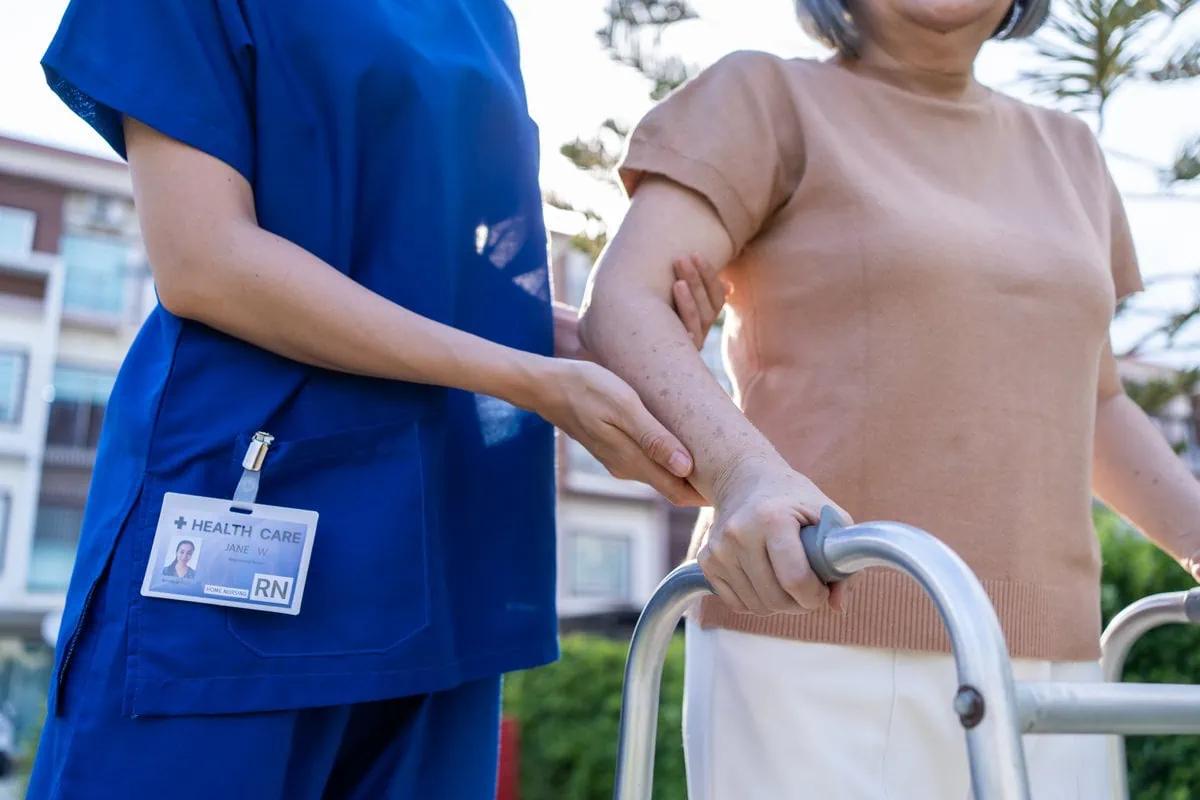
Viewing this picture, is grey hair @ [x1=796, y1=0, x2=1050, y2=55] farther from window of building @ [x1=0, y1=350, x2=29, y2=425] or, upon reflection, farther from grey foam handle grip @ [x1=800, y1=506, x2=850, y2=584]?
window of building @ [x1=0, y1=350, x2=29, y2=425]

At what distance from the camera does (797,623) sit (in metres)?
1.20

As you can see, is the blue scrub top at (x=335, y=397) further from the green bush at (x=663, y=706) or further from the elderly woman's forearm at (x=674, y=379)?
the green bush at (x=663, y=706)

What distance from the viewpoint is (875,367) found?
1255mm

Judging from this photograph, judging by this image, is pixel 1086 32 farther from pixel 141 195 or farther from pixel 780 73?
pixel 141 195

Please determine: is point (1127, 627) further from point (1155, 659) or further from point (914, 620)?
point (1155, 659)

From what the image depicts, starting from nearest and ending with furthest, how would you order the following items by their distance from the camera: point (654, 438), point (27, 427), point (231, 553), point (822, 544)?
point (822, 544)
point (231, 553)
point (654, 438)
point (27, 427)

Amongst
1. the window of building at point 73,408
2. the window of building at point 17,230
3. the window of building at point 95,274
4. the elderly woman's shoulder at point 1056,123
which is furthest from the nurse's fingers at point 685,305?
the window of building at point 95,274

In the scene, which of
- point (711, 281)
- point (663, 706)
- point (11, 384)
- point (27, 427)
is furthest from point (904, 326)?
point (11, 384)

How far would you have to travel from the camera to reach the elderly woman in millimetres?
1186

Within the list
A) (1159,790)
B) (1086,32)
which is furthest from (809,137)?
(1159,790)

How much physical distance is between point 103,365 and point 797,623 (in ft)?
81.5

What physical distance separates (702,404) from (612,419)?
9 cm

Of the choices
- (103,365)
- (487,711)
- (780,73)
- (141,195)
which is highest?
(780,73)

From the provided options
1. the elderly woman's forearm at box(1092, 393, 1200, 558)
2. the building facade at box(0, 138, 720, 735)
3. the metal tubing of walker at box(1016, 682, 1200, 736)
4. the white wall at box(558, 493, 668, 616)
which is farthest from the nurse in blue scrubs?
the white wall at box(558, 493, 668, 616)
